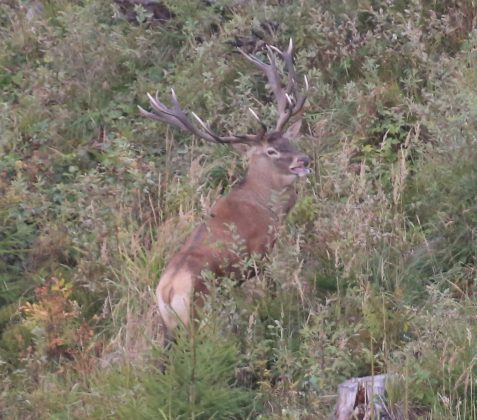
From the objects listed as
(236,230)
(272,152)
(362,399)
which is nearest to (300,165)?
(272,152)

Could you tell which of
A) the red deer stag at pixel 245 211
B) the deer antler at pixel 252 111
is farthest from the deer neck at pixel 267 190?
the deer antler at pixel 252 111

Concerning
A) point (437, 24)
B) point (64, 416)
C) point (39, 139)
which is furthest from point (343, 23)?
point (64, 416)

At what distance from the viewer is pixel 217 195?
868 cm

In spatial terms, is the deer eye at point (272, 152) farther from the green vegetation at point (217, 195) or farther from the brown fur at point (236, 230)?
the green vegetation at point (217, 195)

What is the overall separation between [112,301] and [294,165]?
151 cm

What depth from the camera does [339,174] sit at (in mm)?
7918

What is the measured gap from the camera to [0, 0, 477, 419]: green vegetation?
6219mm

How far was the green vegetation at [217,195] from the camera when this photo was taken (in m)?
6.22

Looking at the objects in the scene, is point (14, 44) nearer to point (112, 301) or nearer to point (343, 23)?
point (343, 23)

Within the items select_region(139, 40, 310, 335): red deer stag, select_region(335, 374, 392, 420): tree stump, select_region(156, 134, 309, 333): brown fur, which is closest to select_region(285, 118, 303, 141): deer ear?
select_region(139, 40, 310, 335): red deer stag

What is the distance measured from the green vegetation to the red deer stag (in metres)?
0.17

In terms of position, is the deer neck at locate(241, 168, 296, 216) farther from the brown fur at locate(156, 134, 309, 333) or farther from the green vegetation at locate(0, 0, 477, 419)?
the green vegetation at locate(0, 0, 477, 419)

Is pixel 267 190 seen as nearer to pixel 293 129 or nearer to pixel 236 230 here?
pixel 293 129

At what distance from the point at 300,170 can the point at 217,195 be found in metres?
1.01
